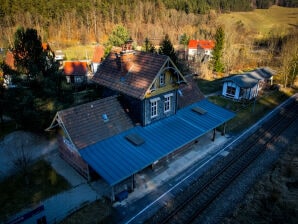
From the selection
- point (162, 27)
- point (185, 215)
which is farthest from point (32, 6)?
point (185, 215)

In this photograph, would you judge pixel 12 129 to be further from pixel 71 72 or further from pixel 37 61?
pixel 71 72

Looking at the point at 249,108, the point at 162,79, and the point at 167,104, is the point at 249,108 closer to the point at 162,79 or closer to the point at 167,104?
the point at 167,104

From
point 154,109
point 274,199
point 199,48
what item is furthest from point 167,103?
point 199,48

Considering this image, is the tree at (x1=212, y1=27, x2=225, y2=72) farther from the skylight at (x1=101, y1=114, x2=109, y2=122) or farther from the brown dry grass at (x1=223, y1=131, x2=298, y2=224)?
the skylight at (x1=101, y1=114, x2=109, y2=122)

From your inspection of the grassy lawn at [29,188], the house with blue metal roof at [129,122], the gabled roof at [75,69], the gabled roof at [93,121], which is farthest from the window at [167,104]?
the gabled roof at [75,69]

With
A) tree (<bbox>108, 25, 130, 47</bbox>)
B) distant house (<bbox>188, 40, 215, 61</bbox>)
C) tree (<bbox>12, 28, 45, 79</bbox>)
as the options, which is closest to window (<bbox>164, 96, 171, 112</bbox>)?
tree (<bbox>12, 28, 45, 79</bbox>)

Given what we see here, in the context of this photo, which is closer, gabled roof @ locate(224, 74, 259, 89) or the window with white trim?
the window with white trim
